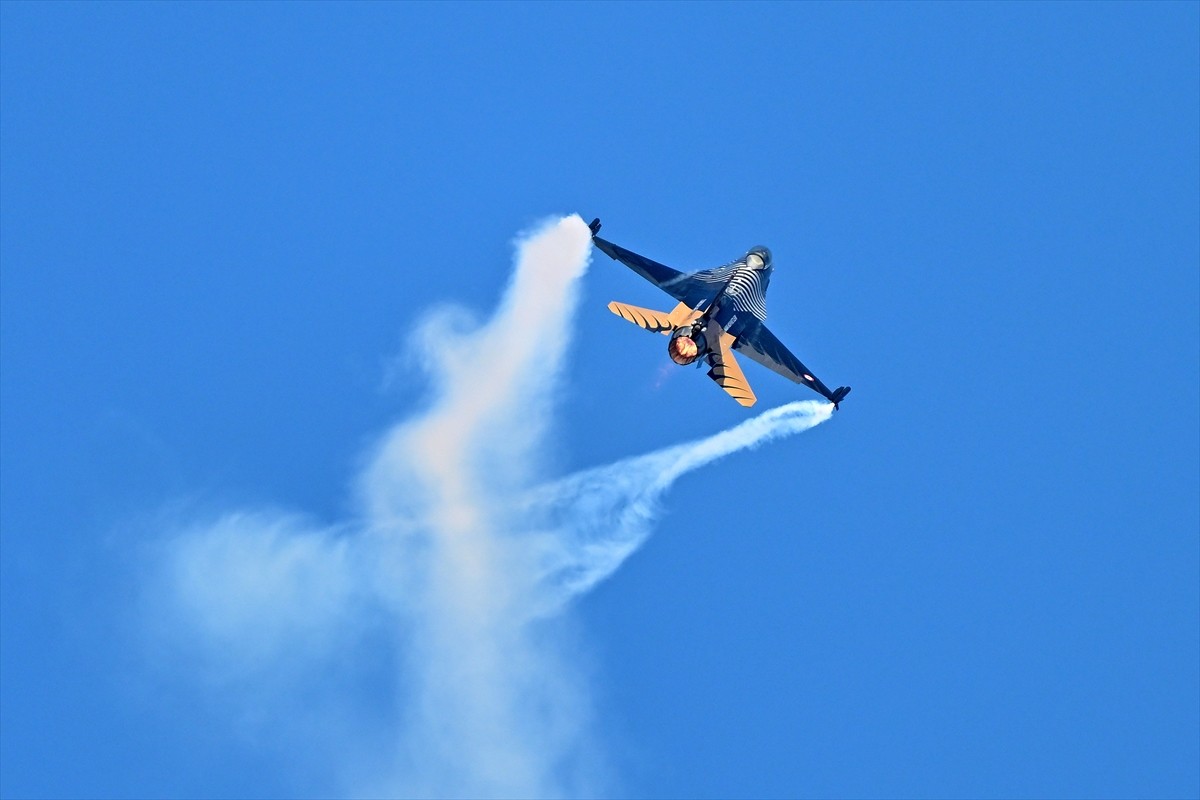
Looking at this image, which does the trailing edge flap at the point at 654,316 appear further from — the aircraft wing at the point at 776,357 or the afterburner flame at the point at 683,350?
the aircraft wing at the point at 776,357

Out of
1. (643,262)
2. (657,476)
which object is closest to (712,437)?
(657,476)

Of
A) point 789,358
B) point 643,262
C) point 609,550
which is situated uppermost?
point 643,262

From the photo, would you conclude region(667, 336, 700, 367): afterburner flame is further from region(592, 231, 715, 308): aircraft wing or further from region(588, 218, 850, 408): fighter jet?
region(592, 231, 715, 308): aircraft wing

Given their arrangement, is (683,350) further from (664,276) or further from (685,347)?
(664,276)

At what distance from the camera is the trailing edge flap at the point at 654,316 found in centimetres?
10681

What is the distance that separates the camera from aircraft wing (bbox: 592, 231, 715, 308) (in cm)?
11450

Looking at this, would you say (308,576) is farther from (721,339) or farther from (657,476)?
(721,339)

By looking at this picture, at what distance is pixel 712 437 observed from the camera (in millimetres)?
116812

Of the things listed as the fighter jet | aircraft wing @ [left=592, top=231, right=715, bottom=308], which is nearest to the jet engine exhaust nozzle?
the fighter jet

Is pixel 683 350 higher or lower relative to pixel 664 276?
lower

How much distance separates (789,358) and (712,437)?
6990mm

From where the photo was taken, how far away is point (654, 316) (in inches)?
4272

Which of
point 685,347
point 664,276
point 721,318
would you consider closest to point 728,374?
point 685,347

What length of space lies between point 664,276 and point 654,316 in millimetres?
9337
